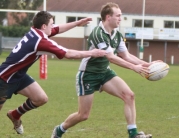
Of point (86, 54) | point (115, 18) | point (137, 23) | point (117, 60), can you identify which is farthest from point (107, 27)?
point (137, 23)

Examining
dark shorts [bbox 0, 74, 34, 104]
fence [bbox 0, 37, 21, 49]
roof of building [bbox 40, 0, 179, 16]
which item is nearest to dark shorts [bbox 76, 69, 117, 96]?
dark shorts [bbox 0, 74, 34, 104]

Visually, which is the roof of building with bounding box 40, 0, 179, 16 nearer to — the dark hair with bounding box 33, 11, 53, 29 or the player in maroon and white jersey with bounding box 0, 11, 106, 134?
the player in maroon and white jersey with bounding box 0, 11, 106, 134

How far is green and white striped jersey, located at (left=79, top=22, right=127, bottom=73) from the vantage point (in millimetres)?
8430

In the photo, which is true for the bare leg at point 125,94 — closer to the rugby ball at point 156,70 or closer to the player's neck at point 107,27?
the rugby ball at point 156,70

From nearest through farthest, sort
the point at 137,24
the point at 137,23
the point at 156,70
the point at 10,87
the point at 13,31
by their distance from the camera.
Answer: the point at 156,70
the point at 10,87
the point at 137,23
the point at 137,24
the point at 13,31

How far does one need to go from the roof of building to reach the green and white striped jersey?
50472 mm

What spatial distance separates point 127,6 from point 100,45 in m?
52.1

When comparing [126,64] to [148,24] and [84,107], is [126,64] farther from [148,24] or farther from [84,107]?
[148,24]

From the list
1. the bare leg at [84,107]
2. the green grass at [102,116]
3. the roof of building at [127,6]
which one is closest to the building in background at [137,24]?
the roof of building at [127,6]

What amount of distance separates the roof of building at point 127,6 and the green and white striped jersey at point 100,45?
1987 inches

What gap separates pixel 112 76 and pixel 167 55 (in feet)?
161

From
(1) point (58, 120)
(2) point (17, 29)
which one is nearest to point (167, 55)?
(2) point (17, 29)

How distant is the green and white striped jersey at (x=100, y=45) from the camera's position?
8.43 metres

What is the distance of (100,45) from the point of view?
27.6ft
